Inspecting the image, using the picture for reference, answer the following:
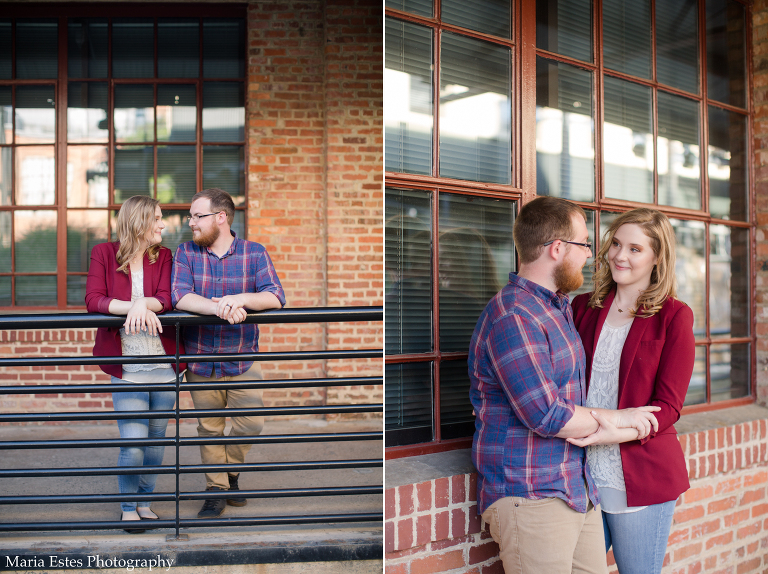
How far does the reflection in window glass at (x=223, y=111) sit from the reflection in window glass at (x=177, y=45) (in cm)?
22

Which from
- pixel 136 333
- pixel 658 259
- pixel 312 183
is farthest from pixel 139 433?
pixel 312 183

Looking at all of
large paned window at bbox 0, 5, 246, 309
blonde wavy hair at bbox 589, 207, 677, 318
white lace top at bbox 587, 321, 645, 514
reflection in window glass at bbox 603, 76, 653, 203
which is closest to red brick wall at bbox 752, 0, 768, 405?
reflection in window glass at bbox 603, 76, 653, 203

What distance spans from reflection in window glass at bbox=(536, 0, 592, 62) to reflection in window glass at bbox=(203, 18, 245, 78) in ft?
10.6

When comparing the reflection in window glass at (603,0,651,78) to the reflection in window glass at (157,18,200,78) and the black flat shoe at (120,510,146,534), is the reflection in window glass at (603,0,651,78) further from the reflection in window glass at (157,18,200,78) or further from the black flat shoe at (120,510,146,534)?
the reflection in window glass at (157,18,200,78)

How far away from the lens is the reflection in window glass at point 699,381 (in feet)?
10.9

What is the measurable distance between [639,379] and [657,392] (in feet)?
0.23

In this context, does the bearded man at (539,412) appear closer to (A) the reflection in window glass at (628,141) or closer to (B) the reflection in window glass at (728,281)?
(A) the reflection in window glass at (628,141)

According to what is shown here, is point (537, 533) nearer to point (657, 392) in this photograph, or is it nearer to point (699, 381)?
point (657, 392)

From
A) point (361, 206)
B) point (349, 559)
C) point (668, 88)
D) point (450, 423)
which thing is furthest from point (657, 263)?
point (361, 206)

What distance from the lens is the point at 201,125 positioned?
5.14m

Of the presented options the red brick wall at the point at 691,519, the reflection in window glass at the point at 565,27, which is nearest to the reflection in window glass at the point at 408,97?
the reflection in window glass at the point at 565,27

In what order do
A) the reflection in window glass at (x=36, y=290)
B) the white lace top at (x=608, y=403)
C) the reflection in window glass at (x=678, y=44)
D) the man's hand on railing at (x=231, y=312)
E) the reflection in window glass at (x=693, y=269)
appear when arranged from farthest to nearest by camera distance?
1. the reflection in window glass at (x=36, y=290)
2. the reflection in window glass at (x=693, y=269)
3. the reflection in window glass at (x=678, y=44)
4. the man's hand on railing at (x=231, y=312)
5. the white lace top at (x=608, y=403)

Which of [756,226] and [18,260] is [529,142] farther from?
[18,260]

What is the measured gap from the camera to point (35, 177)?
16.7 feet
